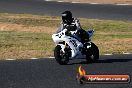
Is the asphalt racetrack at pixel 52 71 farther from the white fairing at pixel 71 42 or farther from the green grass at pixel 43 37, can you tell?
the green grass at pixel 43 37

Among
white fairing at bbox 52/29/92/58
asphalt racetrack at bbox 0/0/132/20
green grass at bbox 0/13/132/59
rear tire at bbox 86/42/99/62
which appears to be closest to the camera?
white fairing at bbox 52/29/92/58

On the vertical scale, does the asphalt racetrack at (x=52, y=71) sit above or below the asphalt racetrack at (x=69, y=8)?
above

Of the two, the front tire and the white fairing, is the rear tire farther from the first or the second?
the front tire

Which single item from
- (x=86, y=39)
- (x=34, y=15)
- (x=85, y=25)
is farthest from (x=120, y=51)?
(x=34, y=15)

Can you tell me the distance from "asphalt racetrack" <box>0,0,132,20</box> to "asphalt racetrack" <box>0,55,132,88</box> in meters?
16.9

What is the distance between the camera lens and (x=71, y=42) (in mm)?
17078

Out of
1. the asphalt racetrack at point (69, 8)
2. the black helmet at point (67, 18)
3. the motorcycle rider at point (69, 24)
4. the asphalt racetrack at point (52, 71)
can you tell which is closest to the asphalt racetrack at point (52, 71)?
the asphalt racetrack at point (52, 71)

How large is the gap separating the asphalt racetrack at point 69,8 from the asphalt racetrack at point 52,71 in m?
16.9

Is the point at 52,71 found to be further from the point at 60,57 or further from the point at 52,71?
the point at 60,57

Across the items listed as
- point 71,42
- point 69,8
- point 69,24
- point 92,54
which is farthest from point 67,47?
point 69,8

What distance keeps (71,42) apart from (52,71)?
59.6 inches

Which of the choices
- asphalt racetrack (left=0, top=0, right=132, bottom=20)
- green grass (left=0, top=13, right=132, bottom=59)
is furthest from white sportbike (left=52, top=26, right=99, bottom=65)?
asphalt racetrack (left=0, top=0, right=132, bottom=20)

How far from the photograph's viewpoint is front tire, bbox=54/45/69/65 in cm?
1692

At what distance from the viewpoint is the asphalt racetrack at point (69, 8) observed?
35719 mm
